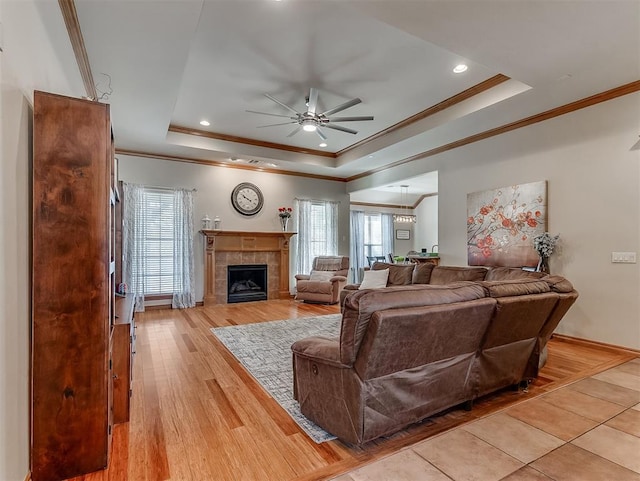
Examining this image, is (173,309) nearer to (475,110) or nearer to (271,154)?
(271,154)

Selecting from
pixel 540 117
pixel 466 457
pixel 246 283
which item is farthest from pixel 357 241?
pixel 466 457

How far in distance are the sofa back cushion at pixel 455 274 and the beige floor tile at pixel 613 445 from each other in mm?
2208

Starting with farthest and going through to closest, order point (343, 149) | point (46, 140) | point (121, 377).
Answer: point (343, 149) < point (121, 377) < point (46, 140)

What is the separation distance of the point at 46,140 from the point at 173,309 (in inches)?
201

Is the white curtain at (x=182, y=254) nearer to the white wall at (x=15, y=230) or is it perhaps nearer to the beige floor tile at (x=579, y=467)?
the white wall at (x=15, y=230)

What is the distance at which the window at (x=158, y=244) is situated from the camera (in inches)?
243

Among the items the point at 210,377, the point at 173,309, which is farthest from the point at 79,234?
the point at 173,309

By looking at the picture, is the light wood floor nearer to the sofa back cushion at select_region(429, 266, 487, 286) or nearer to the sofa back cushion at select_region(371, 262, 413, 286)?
the sofa back cushion at select_region(429, 266, 487, 286)

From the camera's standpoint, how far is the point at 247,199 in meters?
7.19

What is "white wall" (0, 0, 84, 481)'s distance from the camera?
1.39 meters

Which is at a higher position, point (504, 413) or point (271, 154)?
point (271, 154)

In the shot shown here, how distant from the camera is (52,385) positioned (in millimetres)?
1666

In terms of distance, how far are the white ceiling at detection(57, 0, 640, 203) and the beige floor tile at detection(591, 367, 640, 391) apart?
294 cm

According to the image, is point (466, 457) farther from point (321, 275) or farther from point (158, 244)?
point (158, 244)
